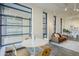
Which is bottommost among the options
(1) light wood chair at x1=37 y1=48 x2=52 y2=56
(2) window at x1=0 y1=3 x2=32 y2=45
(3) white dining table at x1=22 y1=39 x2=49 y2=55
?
(1) light wood chair at x1=37 y1=48 x2=52 y2=56

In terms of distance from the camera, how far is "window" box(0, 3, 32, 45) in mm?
1797

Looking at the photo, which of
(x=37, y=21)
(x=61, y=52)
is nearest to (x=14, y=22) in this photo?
(x=37, y=21)

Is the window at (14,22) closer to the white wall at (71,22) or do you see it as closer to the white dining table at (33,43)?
the white dining table at (33,43)

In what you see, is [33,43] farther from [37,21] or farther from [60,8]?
[60,8]

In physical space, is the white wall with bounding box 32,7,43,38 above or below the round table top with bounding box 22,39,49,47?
above

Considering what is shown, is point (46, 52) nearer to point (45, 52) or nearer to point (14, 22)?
point (45, 52)

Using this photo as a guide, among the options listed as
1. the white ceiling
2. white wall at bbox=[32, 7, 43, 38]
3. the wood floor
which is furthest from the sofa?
the white ceiling

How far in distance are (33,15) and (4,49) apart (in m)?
0.77

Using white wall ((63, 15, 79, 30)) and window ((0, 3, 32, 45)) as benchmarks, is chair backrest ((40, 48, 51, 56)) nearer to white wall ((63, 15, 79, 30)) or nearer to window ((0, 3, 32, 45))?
window ((0, 3, 32, 45))

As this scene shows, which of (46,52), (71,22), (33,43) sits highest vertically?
(71,22)

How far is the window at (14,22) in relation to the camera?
5.90ft

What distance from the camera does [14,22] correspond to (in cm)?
184

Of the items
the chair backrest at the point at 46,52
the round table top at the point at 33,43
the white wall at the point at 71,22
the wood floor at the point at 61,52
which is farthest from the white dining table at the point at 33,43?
the white wall at the point at 71,22

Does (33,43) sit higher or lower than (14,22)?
lower
